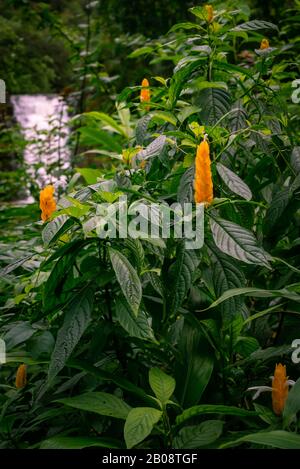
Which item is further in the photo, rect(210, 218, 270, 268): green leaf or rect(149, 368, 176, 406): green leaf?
rect(149, 368, 176, 406): green leaf

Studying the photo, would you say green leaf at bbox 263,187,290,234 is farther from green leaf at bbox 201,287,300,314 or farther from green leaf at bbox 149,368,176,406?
green leaf at bbox 149,368,176,406

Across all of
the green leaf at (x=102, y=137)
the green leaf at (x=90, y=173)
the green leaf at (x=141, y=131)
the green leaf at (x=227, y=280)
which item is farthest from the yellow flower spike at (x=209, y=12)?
the green leaf at (x=102, y=137)

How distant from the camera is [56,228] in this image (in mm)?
848

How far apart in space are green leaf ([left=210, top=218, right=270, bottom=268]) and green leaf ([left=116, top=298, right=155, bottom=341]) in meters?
Result: 0.18

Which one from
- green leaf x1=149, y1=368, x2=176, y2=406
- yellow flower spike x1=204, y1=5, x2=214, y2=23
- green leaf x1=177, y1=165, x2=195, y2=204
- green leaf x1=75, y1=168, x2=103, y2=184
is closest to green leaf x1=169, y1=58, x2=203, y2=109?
yellow flower spike x1=204, y1=5, x2=214, y2=23

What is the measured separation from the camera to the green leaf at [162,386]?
0.90 meters

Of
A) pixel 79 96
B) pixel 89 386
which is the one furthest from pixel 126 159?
pixel 79 96

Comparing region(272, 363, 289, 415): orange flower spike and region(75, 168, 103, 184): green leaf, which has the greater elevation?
region(75, 168, 103, 184): green leaf

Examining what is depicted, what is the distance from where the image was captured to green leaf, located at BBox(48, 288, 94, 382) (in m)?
0.84

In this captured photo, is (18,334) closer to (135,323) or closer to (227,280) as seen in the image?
(135,323)

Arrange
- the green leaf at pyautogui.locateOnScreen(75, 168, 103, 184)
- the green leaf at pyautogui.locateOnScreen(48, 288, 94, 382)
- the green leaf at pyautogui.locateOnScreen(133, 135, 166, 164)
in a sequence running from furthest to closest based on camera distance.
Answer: the green leaf at pyautogui.locateOnScreen(75, 168, 103, 184)
the green leaf at pyautogui.locateOnScreen(133, 135, 166, 164)
the green leaf at pyautogui.locateOnScreen(48, 288, 94, 382)

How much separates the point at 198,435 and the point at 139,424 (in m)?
0.13

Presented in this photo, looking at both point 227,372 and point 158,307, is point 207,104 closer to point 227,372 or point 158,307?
point 158,307

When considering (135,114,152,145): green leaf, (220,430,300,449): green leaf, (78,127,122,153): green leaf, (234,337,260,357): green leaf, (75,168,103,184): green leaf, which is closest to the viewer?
(220,430,300,449): green leaf
